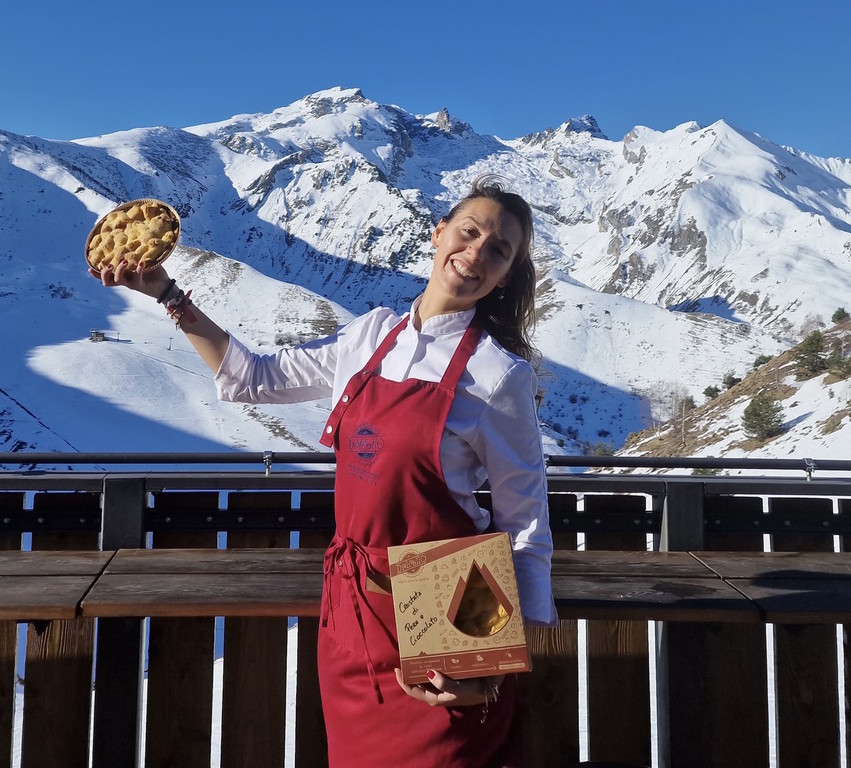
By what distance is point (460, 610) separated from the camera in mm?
1527

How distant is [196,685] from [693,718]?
4.58 ft

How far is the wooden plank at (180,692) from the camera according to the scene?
240 cm

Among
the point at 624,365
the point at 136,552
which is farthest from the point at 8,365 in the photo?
the point at 624,365

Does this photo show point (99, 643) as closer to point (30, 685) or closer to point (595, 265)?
point (30, 685)

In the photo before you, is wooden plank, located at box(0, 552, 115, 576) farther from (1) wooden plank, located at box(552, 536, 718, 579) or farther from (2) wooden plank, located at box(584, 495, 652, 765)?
(2) wooden plank, located at box(584, 495, 652, 765)

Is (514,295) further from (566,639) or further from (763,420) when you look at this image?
(763,420)

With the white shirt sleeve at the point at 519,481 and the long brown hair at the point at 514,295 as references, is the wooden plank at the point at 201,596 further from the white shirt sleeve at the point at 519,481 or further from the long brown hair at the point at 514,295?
the long brown hair at the point at 514,295

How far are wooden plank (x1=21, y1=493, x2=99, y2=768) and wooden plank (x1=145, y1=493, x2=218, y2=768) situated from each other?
0.18 m

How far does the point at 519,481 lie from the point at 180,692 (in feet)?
4.42

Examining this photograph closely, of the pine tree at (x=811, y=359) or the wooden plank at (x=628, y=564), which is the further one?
the pine tree at (x=811, y=359)

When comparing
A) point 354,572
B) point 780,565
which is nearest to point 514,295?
point 354,572

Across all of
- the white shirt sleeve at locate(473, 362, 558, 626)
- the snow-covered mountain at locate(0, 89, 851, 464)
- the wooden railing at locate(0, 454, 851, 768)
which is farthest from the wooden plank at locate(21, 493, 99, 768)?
the snow-covered mountain at locate(0, 89, 851, 464)

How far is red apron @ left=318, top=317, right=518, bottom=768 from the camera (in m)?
1.62

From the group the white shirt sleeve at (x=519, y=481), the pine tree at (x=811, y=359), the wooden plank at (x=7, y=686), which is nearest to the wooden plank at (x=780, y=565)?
the white shirt sleeve at (x=519, y=481)
